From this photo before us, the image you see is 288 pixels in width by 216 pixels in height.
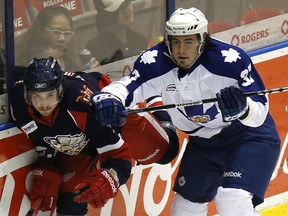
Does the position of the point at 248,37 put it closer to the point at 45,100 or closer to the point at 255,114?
the point at 255,114

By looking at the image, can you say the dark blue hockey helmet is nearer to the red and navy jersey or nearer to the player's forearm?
the red and navy jersey

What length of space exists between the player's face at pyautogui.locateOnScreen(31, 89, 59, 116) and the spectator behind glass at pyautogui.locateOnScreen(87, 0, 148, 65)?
1.93 feet

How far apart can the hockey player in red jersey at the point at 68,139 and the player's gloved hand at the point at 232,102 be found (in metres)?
0.65

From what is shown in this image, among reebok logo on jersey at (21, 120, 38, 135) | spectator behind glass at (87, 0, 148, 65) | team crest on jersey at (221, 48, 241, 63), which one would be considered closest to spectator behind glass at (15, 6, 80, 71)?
spectator behind glass at (87, 0, 148, 65)

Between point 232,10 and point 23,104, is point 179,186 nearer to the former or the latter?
point 23,104

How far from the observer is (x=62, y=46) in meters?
4.82

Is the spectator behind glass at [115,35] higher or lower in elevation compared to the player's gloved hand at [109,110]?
lower

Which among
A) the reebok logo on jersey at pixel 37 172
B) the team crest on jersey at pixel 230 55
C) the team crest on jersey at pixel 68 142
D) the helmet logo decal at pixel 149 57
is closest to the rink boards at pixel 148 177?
the reebok logo on jersey at pixel 37 172

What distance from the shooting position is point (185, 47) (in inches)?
171

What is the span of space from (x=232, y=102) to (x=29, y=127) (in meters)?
0.98

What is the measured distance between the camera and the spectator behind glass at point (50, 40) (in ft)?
15.3

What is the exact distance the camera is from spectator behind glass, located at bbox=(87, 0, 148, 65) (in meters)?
4.96

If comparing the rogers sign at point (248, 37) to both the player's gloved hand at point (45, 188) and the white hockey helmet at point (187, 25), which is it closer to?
the white hockey helmet at point (187, 25)

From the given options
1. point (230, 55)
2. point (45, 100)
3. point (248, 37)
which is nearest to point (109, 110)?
point (45, 100)
